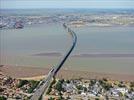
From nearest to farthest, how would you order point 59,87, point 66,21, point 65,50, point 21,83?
point 59,87 < point 21,83 < point 65,50 < point 66,21

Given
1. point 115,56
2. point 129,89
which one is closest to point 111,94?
point 129,89

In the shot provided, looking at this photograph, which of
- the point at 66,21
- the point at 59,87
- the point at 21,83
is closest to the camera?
the point at 59,87

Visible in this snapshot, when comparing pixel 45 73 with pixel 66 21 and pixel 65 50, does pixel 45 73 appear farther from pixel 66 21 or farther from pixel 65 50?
pixel 66 21

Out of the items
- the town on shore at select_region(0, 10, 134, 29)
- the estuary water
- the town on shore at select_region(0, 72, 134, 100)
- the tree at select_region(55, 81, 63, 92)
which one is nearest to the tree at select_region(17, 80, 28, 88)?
the town on shore at select_region(0, 72, 134, 100)

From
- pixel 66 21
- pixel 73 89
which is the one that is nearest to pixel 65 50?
pixel 73 89

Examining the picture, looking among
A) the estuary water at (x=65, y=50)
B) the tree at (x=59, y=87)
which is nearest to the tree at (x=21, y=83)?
the tree at (x=59, y=87)

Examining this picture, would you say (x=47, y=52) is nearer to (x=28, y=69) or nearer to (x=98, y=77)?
(x=28, y=69)

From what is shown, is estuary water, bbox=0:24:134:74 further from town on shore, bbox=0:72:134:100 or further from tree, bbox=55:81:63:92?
tree, bbox=55:81:63:92

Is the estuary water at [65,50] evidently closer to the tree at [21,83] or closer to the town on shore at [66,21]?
the tree at [21,83]

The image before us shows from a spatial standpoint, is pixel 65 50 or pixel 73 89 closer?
pixel 73 89
